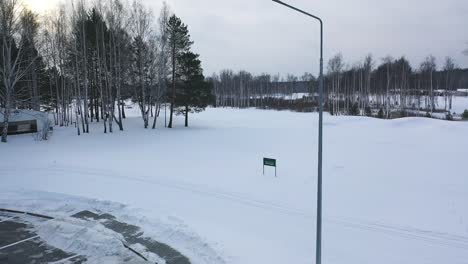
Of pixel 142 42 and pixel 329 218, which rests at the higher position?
pixel 142 42

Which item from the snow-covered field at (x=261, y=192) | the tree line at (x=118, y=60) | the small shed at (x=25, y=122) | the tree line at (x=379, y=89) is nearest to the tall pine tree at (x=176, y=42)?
the tree line at (x=118, y=60)

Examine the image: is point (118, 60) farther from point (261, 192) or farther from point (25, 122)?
point (261, 192)

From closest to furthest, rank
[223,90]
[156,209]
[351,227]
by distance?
[351,227] → [156,209] → [223,90]

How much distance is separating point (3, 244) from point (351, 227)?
9897 millimetres

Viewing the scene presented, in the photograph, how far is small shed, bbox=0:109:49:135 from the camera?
94.2ft

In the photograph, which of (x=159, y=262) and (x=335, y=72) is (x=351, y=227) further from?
(x=335, y=72)

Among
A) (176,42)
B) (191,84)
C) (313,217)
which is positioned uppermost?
(176,42)

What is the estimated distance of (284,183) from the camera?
15031mm

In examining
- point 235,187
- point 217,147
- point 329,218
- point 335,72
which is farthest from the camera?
point 335,72

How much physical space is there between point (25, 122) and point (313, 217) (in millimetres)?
27554

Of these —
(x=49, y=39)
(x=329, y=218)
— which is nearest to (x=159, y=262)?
(x=329, y=218)

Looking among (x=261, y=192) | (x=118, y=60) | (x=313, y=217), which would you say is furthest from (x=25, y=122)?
(x=313, y=217)

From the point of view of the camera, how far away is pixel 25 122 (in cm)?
2966

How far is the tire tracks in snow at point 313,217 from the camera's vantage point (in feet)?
30.8
